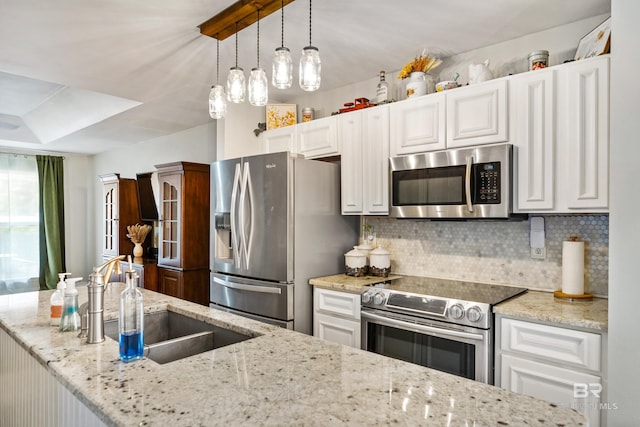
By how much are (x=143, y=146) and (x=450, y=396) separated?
19.3 feet

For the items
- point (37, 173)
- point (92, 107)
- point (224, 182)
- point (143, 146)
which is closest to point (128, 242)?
point (143, 146)

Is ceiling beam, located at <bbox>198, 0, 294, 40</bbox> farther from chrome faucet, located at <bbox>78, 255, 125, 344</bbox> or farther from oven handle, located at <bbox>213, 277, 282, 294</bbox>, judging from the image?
oven handle, located at <bbox>213, 277, 282, 294</bbox>

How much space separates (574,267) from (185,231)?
3.43 meters

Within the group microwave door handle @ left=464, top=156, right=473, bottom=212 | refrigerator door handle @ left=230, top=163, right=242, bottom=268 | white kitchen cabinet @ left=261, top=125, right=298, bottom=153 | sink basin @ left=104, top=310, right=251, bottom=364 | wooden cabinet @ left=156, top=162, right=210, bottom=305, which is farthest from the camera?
wooden cabinet @ left=156, top=162, right=210, bottom=305

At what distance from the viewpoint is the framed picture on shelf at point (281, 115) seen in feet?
11.9

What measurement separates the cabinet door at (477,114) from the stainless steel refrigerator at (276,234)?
1.02 meters

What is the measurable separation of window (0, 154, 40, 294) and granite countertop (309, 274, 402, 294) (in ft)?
19.5

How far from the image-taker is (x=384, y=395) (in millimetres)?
986

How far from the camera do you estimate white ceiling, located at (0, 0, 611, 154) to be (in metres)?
2.15

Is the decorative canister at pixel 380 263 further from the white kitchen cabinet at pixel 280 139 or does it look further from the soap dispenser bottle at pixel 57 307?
the soap dispenser bottle at pixel 57 307

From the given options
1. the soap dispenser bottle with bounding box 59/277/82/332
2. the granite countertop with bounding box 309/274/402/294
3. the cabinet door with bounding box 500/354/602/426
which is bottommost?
the cabinet door with bounding box 500/354/602/426

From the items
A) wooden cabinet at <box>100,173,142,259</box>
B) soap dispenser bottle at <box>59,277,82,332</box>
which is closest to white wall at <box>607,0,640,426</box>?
soap dispenser bottle at <box>59,277,82,332</box>

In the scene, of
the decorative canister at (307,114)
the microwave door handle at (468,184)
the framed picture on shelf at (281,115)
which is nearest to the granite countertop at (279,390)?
the microwave door handle at (468,184)

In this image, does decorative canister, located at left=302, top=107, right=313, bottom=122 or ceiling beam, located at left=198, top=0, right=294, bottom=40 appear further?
decorative canister, located at left=302, top=107, right=313, bottom=122
